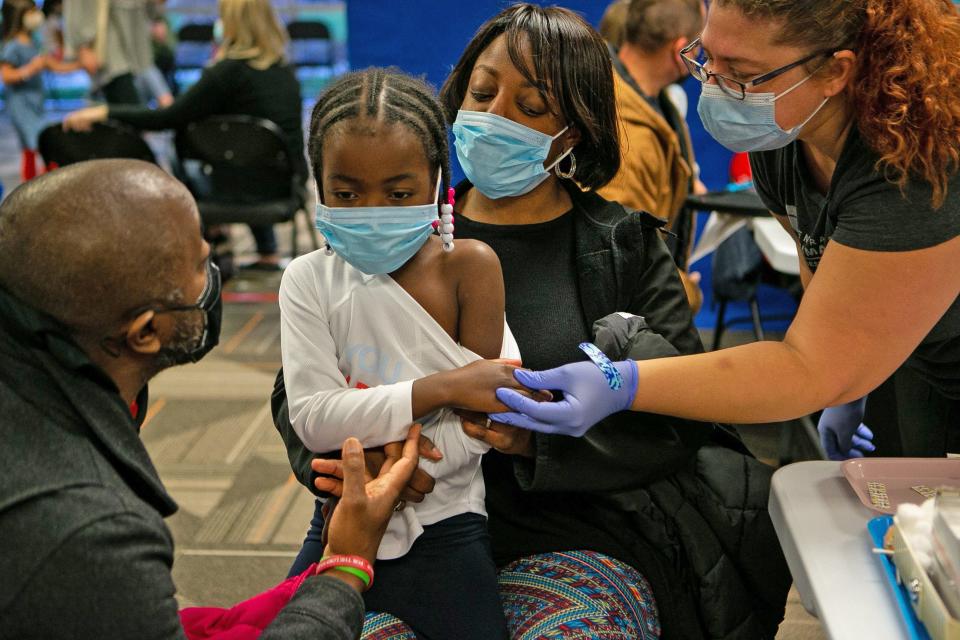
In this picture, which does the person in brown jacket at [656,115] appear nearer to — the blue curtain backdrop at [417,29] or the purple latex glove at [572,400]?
the blue curtain backdrop at [417,29]

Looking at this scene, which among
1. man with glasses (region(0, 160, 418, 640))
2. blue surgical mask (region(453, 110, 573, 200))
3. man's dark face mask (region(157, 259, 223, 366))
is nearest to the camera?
man with glasses (region(0, 160, 418, 640))

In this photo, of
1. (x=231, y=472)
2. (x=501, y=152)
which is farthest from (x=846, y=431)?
(x=231, y=472)

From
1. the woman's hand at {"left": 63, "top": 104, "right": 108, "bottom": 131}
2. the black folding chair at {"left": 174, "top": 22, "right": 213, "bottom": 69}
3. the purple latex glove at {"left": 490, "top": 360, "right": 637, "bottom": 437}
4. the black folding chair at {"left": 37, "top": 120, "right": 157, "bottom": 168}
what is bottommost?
the black folding chair at {"left": 174, "top": 22, "right": 213, "bottom": 69}

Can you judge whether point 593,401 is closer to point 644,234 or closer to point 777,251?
point 644,234

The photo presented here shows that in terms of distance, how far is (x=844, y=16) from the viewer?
1.32 metres

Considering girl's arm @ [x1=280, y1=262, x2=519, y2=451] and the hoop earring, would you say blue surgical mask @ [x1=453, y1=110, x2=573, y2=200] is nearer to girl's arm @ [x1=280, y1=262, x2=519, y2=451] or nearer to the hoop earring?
the hoop earring

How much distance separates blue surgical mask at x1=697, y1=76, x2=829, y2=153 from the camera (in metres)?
1.42

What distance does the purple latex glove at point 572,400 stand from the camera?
133cm

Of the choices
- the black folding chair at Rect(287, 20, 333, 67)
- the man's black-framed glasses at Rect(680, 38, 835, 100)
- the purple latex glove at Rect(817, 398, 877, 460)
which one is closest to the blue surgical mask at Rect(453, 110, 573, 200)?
the man's black-framed glasses at Rect(680, 38, 835, 100)

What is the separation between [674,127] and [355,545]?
2623 mm

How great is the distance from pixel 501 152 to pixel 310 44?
27.9 feet

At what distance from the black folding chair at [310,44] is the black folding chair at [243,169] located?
4816mm

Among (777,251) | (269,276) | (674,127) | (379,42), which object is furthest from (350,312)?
(269,276)

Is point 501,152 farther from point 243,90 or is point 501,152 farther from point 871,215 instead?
point 243,90
